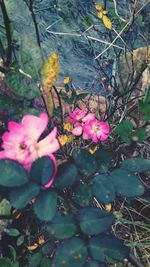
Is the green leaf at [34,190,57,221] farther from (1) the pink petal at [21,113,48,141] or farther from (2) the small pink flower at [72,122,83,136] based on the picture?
(2) the small pink flower at [72,122,83,136]

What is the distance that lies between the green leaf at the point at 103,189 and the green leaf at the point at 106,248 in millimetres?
60

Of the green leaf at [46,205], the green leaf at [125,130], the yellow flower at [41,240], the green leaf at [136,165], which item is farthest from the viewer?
the yellow flower at [41,240]

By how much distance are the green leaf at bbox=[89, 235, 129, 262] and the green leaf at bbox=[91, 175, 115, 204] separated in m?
0.06

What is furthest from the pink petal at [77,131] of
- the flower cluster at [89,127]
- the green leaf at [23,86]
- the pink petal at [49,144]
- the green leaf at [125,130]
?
the pink petal at [49,144]

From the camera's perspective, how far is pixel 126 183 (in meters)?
0.60

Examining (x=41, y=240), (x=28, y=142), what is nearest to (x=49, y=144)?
(x=28, y=142)

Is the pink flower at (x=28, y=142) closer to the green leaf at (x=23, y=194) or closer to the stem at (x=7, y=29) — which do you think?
the green leaf at (x=23, y=194)

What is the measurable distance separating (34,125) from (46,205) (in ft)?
0.49

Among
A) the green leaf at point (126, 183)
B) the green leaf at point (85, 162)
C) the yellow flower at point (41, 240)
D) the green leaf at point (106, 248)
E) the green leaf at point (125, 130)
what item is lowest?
the yellow flower at point (41, 240)

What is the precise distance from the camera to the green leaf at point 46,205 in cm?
53

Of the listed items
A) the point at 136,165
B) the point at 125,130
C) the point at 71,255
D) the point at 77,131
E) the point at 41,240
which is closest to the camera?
the point at 71,255

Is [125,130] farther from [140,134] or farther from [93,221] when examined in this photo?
[93,221]

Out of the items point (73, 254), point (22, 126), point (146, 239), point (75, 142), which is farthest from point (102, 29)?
point (73, 254)

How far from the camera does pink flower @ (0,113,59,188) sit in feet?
1.91
